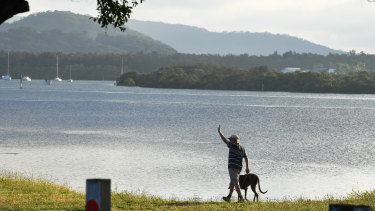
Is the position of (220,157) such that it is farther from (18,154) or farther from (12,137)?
(12,137)

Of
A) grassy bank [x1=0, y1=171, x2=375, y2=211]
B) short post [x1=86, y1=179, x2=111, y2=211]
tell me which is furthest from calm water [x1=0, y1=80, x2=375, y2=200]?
short post [x1=86, y1=179, x2=111, y2=211]

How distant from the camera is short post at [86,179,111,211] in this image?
647cm

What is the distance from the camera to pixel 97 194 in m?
6.52

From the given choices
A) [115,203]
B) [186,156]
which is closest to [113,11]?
[115,203]

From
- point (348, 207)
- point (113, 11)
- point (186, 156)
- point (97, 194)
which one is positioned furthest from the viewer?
point (186, 156)

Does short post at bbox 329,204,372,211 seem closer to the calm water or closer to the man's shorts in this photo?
the man's shorts

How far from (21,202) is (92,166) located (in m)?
20.5

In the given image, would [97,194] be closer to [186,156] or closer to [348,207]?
[348,207]

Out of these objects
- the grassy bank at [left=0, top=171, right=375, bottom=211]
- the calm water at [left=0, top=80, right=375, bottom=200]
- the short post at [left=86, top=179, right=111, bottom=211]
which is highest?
the short post at [left=86, top=179, right=111, bottom=211]

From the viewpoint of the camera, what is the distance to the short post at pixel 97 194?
21.2ft

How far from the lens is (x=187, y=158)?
4144 centimetres

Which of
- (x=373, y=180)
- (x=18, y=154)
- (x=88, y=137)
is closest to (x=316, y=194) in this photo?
(x=373, y=180)

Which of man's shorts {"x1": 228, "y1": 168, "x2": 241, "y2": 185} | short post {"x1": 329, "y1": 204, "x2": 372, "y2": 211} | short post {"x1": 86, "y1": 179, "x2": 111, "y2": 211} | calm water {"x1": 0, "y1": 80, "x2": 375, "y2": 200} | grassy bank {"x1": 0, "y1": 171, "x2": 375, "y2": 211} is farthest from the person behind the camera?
calm water {"x1": 0, "y1": 80, "x2": 375, "y2": 200}

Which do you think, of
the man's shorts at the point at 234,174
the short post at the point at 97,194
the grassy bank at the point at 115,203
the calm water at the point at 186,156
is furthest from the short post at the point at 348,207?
the calm water at the point at 186,156
